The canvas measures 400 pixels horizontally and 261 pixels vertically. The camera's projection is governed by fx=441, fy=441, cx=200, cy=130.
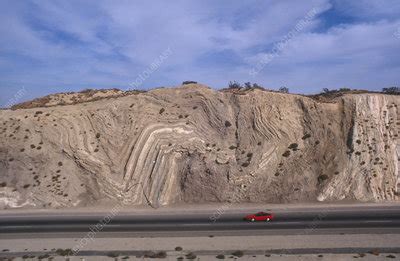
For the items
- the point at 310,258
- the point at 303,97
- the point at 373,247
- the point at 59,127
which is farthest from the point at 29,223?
the point at 303,97

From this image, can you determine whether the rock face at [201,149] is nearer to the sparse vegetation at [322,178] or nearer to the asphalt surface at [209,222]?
the sparse vegetation at [322,178]

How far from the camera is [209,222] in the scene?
111ft

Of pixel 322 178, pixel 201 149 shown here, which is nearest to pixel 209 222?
pixel 201 149

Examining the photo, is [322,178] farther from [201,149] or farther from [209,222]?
[209,222]

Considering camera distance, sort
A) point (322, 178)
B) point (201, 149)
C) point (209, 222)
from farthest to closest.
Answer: point (201, 149)
point (322, 178)
point (209, 222)

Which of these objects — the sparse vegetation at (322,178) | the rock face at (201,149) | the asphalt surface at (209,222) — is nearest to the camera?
the asphalt surface at (209,222)

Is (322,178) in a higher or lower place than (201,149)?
lower

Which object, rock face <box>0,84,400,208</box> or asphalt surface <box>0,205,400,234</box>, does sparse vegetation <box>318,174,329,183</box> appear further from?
asphalt surface <box>0,205,400,234</box>

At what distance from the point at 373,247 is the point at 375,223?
7207 mm

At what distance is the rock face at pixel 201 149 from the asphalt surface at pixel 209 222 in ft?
17.7

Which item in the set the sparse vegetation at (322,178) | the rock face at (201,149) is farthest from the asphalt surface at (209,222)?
the sparse vegetation at (322,178)

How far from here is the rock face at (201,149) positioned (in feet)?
149

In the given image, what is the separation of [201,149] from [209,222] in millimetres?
15778

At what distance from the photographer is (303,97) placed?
5381 centimetres
